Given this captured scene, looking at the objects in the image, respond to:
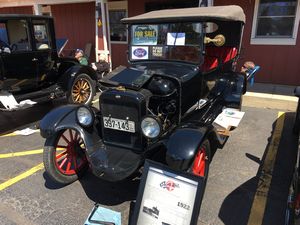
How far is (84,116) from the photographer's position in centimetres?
318

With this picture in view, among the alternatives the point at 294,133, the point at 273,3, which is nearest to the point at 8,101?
the point at 294,133

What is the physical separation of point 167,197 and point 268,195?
1.42 metres

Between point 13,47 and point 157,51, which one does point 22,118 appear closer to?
point 13,47

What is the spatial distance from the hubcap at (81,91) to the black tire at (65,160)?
2.62m

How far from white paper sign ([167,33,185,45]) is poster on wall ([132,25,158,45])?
0.70 ft

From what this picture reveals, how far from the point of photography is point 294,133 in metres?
4.61

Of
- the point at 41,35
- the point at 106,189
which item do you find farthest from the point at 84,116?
the point at 41,35

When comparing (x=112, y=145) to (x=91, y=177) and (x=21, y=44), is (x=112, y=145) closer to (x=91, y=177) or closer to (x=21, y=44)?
(x=91, y=177)

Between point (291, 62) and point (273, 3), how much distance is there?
1.61m

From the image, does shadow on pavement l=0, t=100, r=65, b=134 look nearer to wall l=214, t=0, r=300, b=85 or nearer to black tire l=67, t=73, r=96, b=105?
black tire l=67, t=73, r=96, b=105

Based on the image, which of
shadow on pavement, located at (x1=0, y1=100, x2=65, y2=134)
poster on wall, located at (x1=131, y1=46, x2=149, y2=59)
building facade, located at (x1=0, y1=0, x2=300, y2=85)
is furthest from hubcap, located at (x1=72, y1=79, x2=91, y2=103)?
building facade, located at (x1=0, y1=0, x2=300, y2=85)

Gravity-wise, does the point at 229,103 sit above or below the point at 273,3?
below

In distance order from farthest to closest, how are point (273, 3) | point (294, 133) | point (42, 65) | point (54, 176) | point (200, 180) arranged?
point (273, 3), point (42, 65), point (294, 133), point (54, 176), point (200, 180)

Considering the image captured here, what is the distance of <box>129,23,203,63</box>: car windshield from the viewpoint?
358 cm
